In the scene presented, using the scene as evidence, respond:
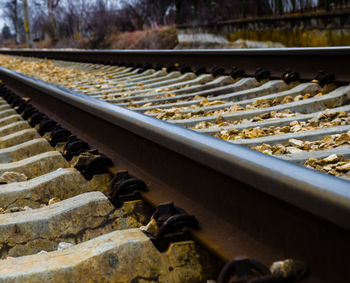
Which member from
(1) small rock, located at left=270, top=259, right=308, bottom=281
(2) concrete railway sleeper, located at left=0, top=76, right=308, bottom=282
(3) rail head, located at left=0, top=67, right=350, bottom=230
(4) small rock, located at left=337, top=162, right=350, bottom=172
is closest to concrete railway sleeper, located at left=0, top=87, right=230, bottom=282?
(2) concrete railway sleeper, located at left=0, top=76, right=308, bottom=282

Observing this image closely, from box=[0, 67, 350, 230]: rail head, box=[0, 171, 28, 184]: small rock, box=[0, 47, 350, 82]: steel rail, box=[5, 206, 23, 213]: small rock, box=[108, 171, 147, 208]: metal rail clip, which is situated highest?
box=[0, 47, 350, 82]: steel rail

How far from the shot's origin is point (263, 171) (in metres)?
1.41

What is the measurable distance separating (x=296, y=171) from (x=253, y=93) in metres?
3.06

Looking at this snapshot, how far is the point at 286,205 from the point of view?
4.49 ft

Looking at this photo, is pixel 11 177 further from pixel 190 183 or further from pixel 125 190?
pixel 190 183

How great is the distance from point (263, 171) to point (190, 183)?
51 centimetres

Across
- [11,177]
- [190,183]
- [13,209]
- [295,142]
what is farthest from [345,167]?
[11,177]

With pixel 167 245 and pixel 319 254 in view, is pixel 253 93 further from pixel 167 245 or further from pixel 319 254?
pixel 319 254

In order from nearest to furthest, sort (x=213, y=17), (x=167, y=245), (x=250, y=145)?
(x=167, y=245)
(x=250, y=145)
(x=213, y=17)

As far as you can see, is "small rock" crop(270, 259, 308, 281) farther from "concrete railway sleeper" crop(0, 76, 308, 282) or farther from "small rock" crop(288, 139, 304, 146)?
"small rock" crop(288, 139, 304, 146)

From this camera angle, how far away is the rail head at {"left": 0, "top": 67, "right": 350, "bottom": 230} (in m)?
1.17

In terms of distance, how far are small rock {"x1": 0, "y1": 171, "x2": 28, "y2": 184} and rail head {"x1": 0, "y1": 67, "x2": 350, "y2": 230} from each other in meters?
0.64

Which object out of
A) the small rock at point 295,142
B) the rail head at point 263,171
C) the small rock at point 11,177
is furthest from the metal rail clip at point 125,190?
the small rock at point 295,142

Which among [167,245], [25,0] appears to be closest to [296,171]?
[167,245]
